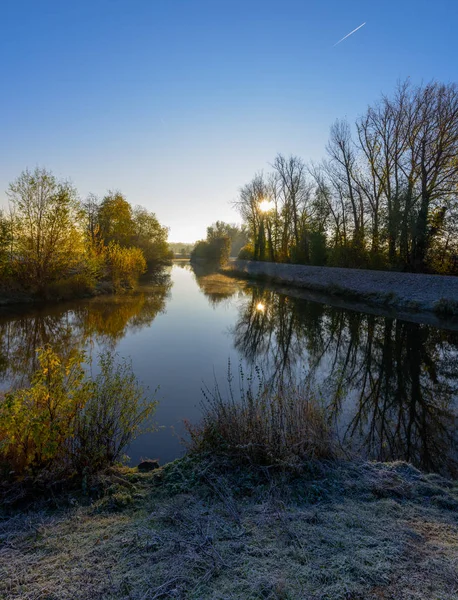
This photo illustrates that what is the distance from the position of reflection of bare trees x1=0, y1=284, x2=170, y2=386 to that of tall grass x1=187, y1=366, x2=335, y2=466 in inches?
198

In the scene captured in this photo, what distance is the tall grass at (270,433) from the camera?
4.16 meters

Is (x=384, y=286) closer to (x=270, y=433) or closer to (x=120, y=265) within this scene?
(x=120, y=265)

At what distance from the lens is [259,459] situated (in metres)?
4.18

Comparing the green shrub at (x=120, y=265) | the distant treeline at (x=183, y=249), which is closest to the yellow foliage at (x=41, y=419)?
the green shrub at (x=120, y=265)

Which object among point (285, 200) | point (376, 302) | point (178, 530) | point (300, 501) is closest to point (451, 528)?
point (300, 501)

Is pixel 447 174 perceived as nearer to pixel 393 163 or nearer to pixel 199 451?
pixel 393 163

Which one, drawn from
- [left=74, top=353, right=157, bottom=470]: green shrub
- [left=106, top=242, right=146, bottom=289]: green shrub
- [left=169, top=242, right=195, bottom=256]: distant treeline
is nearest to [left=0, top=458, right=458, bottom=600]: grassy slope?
[left=74, top=353, right=157, bottom=470]: green shrub

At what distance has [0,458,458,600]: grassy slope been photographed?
7.49ft

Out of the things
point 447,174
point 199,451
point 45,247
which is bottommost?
point 199,451

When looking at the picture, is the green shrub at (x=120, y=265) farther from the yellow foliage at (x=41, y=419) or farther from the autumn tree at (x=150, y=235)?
the yellow foliage at (x=41, y=419)

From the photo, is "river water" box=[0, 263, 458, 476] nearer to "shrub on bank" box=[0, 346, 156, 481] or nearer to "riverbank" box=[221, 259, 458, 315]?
"shrub on bank" box=[0, 346, 156, 481]

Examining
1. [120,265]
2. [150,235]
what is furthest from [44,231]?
[150,235]

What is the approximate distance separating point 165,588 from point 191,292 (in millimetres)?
24760

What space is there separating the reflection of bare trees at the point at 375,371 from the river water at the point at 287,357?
28 mm
